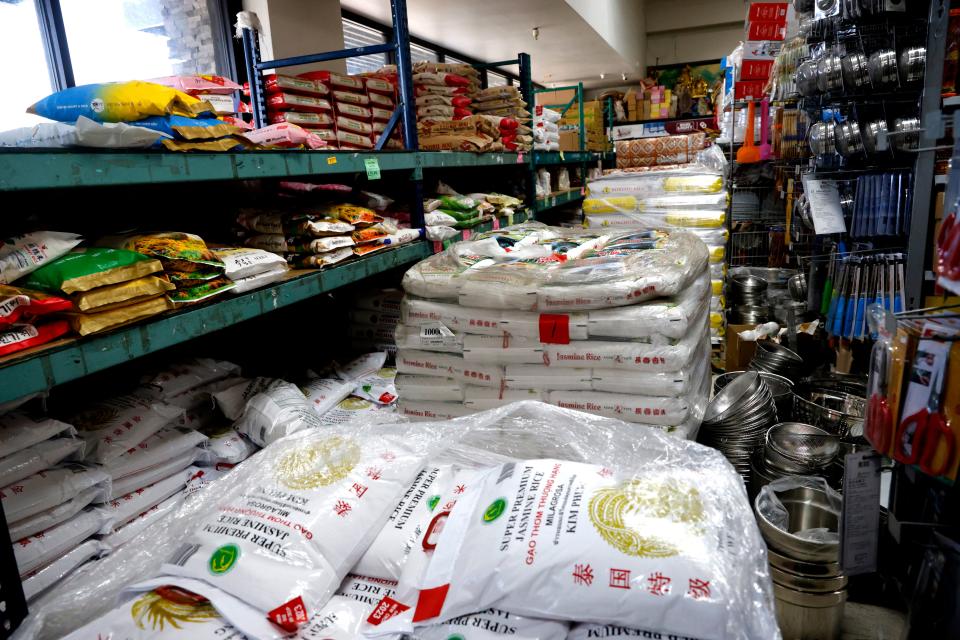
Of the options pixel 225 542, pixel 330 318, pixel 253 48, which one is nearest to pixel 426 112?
pixel 253 48

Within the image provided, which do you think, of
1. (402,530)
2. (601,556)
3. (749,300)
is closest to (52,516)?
(402,530)

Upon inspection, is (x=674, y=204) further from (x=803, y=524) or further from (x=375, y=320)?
(x=803, y=524)

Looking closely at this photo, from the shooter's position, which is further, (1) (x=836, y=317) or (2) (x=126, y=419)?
(1) (x=836, y=317)

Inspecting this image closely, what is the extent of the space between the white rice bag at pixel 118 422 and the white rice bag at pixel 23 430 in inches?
4.7

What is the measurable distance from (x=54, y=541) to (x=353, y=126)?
7.69 feet

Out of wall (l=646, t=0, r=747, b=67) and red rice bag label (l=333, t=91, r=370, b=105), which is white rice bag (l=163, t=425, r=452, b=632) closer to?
red rice bag label (l=333, t=91, r=370, b=105)

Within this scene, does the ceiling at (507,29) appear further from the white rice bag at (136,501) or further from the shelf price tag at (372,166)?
the white rice bag at (136,501)

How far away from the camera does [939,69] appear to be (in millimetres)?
2273

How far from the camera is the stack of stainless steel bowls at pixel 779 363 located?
3.29 m

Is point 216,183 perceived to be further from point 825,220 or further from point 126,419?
point 825,220

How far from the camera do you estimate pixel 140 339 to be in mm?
1384

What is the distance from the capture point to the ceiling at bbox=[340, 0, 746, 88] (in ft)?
16.2

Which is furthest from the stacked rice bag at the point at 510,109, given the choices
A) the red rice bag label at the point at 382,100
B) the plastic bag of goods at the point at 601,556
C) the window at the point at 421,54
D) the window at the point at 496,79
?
the window at the point at 496,79

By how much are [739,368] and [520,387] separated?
2.41m
